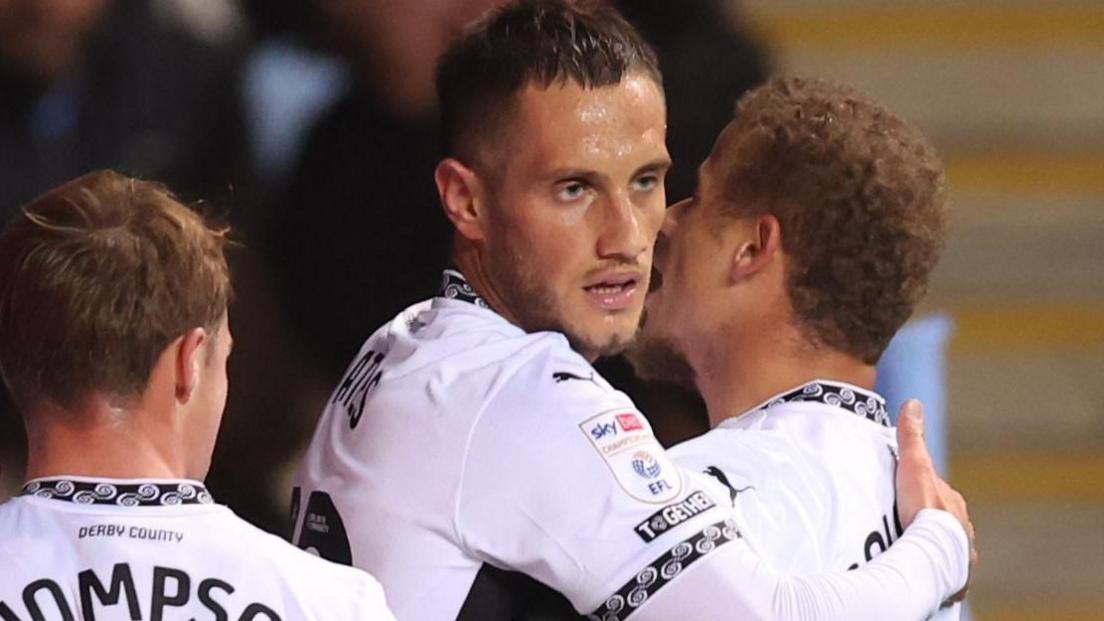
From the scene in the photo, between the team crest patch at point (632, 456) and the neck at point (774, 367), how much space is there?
1.73 ft

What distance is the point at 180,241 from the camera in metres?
2.89

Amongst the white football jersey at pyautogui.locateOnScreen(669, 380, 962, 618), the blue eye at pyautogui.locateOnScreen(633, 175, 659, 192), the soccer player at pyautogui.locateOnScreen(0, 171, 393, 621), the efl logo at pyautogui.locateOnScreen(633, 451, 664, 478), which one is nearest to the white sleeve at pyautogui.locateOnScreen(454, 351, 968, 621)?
the efl logo at pyautogui.locateOnScreen(633, 451, 664, 478)

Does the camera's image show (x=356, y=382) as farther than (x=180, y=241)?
Yes

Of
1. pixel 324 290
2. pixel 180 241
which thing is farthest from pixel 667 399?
pixel 180 241

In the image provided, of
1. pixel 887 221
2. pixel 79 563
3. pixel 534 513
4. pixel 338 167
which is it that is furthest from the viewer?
pixel 338 167

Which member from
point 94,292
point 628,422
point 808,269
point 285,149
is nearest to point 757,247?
point 808,269

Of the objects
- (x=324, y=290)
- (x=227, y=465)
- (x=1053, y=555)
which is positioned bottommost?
(x=1053, y=555)

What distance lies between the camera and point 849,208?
12.0 feet

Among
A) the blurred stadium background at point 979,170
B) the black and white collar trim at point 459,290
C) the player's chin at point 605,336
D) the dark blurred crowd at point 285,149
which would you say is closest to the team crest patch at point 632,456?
the player's chin at point 605,336

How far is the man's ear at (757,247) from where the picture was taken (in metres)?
3.70

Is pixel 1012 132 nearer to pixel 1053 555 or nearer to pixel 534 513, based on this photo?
pixel 1053 555

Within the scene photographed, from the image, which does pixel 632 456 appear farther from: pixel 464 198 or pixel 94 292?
pixel 94 292

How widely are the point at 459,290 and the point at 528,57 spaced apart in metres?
0.38

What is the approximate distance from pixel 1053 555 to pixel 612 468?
3013 millimetres
